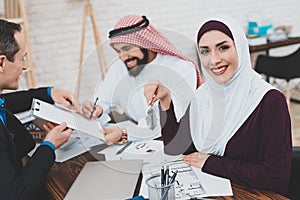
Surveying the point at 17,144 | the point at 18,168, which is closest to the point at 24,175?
the point at 18,168

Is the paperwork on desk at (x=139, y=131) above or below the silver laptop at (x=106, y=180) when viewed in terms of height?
above

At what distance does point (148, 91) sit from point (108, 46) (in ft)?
1.01

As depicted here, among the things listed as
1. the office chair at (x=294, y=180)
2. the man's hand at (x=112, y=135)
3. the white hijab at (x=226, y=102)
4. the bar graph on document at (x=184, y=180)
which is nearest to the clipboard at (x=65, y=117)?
the man's hand at (x=112, y=135)

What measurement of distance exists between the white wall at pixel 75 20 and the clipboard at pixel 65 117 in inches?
100

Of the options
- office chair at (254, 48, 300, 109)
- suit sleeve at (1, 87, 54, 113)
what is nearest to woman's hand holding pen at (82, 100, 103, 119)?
suit sleeve at (1, 87, 54, 113)

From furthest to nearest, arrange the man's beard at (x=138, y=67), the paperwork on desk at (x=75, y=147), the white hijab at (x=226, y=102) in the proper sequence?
1. the paperwork on desk at (x=75, y=147)
2. the man's beard at (x=138, y=67)
3. the white hijab at (x=226, y=102)

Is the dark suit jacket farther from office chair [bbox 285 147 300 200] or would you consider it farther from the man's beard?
office chair [bbox 285 147 300 200]

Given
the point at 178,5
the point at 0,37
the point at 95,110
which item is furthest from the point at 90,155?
the point at 178,5

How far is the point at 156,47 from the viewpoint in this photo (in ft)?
5.30

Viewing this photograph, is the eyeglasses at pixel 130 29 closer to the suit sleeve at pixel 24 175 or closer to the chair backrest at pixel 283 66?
the suit sleeve at pixel 24 175

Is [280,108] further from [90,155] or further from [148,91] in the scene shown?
[90,155]

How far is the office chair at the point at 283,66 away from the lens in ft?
12.6

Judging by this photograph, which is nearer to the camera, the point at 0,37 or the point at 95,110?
the point at 0,37

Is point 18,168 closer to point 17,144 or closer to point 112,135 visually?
point 17,144
